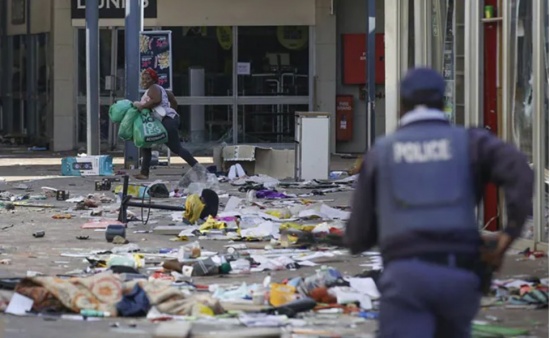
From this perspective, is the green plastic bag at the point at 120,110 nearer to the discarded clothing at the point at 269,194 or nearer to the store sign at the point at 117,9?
the discarded clothing at the point at 269,194

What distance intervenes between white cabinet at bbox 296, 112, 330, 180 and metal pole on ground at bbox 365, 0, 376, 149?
606 centimetres

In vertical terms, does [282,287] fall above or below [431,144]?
below

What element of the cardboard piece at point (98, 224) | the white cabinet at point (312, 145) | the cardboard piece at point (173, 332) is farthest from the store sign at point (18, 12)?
the cardboard piece at point (173, 332)

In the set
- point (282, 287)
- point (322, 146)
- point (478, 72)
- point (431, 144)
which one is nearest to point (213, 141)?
point (322, 146)

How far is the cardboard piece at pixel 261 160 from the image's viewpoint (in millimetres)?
23938

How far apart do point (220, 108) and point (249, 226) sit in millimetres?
16959

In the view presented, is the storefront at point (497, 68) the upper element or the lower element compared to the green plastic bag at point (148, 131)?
upper

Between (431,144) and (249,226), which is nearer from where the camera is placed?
(431,144)

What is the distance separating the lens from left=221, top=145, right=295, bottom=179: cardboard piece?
2394 cm

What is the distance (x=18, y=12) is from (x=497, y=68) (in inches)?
988

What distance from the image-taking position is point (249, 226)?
51.3 ft

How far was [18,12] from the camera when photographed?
37062mm

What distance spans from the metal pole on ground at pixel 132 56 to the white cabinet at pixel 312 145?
15.6 feet

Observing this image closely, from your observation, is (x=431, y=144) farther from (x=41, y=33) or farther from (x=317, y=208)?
(x=41, y=33)
